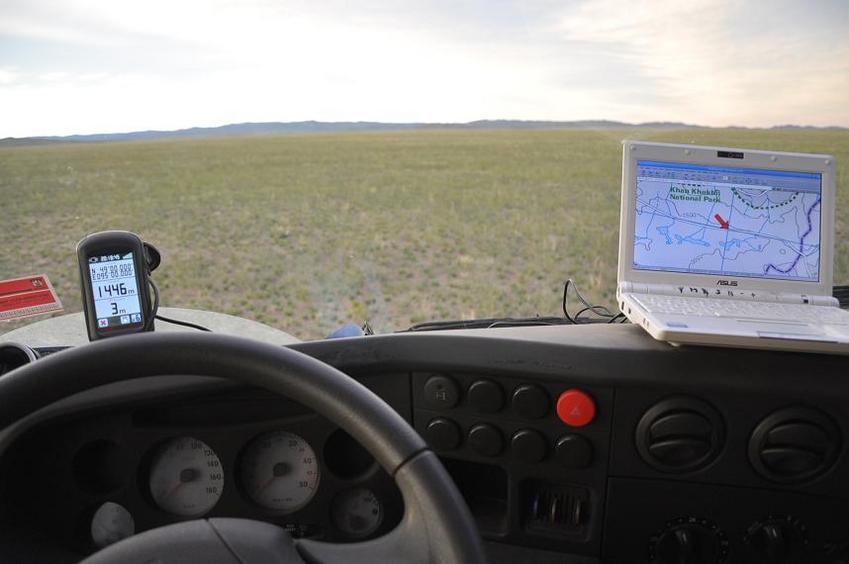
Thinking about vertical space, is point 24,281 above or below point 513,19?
below

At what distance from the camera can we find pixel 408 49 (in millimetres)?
2031

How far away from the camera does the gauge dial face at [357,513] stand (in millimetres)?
1485

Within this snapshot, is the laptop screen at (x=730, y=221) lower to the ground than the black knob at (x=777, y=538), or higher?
higher

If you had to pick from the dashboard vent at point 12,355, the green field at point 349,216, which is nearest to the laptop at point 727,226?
the green field at point 349,216

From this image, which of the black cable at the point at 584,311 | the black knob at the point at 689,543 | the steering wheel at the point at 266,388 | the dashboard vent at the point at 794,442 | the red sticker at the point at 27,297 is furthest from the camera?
the black cable at the point at 584,311

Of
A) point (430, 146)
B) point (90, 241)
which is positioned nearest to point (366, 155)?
point (430, 146)

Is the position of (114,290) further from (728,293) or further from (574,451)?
(728,293)

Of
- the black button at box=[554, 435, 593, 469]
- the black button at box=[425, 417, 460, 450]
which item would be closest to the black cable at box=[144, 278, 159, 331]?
the black button at box=[425, 417, 460, 450]

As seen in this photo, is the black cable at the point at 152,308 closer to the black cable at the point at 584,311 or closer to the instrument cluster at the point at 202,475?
the instrument cluster at the point at 202,475

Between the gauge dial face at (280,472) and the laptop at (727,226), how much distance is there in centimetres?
79

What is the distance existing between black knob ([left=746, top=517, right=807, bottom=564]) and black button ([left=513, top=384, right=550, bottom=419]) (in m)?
0.51

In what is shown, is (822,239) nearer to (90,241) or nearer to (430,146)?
(430,146)

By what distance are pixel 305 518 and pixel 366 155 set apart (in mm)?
1351

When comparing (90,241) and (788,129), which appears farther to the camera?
(788,129)
